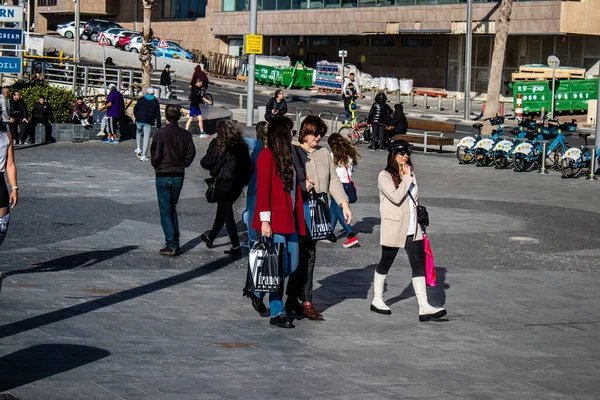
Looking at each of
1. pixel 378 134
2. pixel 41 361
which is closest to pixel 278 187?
pixel 41 361

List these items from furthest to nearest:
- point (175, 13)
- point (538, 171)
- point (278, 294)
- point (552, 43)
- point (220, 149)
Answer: point (175, 13) < point (552, 43) < point (538, 171) < point (220, 149) < point (278, 294)

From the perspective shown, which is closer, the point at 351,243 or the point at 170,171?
the point at 170,171

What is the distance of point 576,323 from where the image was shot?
10.1 m

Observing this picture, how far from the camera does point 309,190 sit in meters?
9.45

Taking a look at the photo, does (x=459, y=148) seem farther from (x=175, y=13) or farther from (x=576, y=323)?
(x=175, y=13)

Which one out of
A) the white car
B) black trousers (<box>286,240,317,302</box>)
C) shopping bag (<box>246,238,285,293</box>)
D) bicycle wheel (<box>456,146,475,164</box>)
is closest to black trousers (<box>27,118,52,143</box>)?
bicycle wheel (<box>456,146,475,164</box>)

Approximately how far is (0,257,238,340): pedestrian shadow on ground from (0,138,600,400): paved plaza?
24 mm

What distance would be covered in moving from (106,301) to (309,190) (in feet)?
7.02

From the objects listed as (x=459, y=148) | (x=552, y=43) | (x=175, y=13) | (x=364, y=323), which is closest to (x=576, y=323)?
(x=364, y=323)

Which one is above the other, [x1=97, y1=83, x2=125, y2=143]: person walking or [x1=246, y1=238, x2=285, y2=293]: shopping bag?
[x1=97, y1=83, x2=125, y2=143]: person walking

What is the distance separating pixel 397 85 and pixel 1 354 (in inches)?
1881

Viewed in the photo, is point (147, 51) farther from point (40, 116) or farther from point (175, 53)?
point (175, 53)

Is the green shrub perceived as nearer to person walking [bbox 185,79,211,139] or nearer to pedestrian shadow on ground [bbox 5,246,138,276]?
person walking [bbox 185,79,211,139]

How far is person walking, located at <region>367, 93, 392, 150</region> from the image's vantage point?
→ 29016 millimetres
